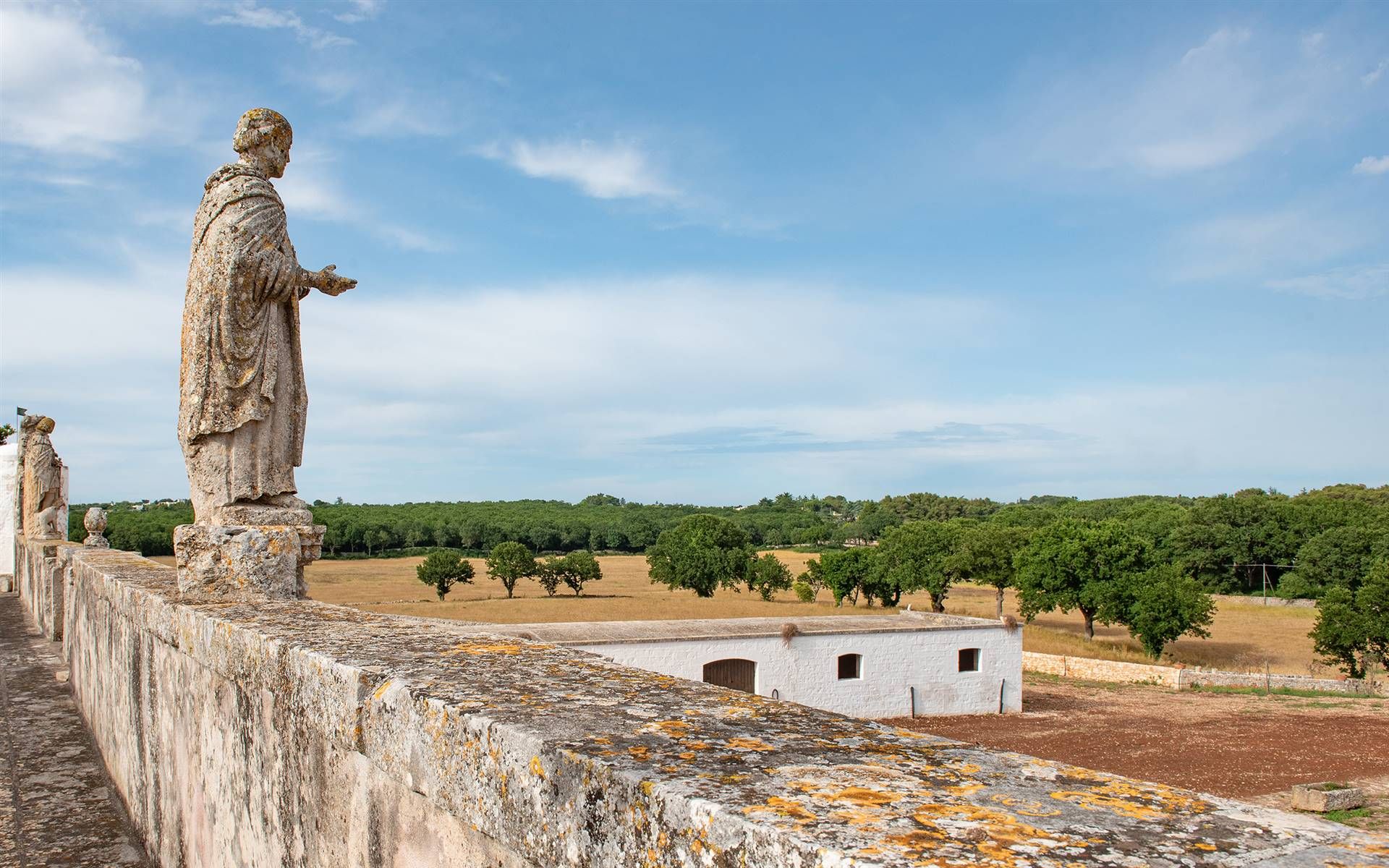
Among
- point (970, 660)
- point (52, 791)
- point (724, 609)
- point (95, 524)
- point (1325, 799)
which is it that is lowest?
point (1325, 799)

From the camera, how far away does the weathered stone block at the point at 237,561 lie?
187 inches

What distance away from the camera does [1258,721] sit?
95.3 feet

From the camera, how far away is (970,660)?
99.1ft

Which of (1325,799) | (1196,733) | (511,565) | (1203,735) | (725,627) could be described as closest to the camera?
(1325,799)

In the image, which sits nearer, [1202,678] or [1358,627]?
[1202,678]

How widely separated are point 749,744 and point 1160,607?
148 feet

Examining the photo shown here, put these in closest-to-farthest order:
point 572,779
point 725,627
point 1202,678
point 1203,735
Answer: point 572,779, point 725,627, point 1203,735, point 1202,678

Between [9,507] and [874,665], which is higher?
[9,507]

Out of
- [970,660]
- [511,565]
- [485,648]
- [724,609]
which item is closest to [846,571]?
[511,565]

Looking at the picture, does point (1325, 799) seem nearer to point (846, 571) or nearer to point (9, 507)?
point (9, 507)

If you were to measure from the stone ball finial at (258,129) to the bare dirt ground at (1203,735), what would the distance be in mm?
20227

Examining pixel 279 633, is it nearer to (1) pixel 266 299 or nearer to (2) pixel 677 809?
(2) pixel 677 809

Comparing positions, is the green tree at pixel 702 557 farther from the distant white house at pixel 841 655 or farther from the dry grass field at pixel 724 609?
the distant white house at pixel 841 655

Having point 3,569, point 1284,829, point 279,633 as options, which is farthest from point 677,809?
point 3,569
